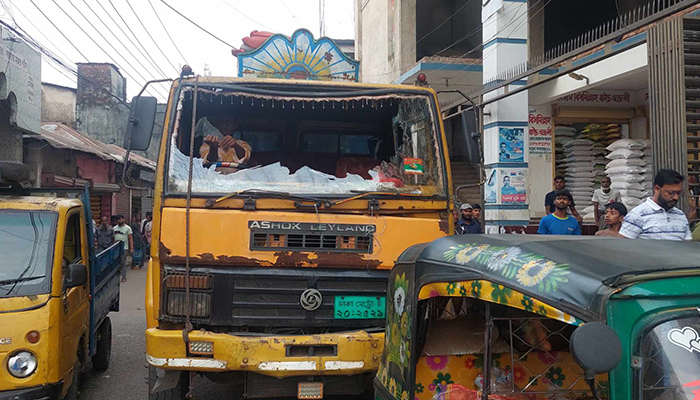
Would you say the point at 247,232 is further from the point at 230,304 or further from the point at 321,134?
the point at 321,134

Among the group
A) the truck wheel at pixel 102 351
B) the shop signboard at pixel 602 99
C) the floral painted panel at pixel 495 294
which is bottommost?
the truck wheel at pixel 102 351

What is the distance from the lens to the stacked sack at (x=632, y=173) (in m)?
8.96

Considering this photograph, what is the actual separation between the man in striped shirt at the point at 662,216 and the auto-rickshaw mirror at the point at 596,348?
3.45 m

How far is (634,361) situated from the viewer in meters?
1.67

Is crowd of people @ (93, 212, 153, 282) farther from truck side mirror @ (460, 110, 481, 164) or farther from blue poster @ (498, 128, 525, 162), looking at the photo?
truck side mirror @ (460, 110, 481, 164)

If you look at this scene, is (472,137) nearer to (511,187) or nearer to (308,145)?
(308,145)

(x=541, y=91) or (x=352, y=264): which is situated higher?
(x=541, y=91)

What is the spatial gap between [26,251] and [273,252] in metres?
1.85

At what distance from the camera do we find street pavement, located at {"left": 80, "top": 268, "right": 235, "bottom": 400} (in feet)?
17.1

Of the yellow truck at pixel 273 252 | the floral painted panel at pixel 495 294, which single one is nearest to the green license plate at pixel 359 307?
the yellow truck at pixel 273 252

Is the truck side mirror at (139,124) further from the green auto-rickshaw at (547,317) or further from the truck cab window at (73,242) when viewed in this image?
the green auto-rickshaw at (547,317)

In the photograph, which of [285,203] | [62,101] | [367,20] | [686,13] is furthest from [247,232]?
[62,101]

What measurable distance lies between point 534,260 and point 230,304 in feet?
7.77

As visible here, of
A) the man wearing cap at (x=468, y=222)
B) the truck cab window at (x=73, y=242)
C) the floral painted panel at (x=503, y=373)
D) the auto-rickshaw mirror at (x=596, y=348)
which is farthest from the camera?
the man wearing cap at (x=468, y=222)
